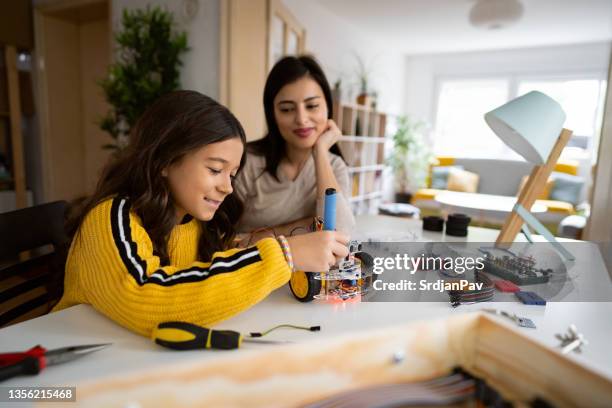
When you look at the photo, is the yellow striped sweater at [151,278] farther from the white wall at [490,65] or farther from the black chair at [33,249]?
the white wall at [490,65]

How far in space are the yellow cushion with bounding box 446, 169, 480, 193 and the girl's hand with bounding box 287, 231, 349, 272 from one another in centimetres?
462

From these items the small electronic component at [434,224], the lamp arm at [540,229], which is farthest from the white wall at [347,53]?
the lamp arm at [540,229]

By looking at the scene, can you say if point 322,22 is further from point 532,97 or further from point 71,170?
point 532,97

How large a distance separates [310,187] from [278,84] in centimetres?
38

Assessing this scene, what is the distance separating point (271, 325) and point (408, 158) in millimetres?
5601

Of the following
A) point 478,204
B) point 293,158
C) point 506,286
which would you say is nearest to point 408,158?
point 478,204

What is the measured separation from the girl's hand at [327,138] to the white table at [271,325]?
0.66m

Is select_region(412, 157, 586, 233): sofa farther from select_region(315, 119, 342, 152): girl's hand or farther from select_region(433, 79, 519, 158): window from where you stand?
select_region(315, 119, 342, 152): girl's hand

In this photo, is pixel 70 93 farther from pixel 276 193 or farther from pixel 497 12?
pixel 497 12

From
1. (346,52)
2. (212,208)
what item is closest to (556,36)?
(346,52)

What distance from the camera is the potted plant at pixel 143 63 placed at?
95.8 inches

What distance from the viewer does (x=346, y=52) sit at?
4594 millimetres

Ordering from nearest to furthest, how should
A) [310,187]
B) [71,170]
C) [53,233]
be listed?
[53,233]
[310,187]
[71,170]

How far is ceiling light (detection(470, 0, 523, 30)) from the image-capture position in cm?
321
